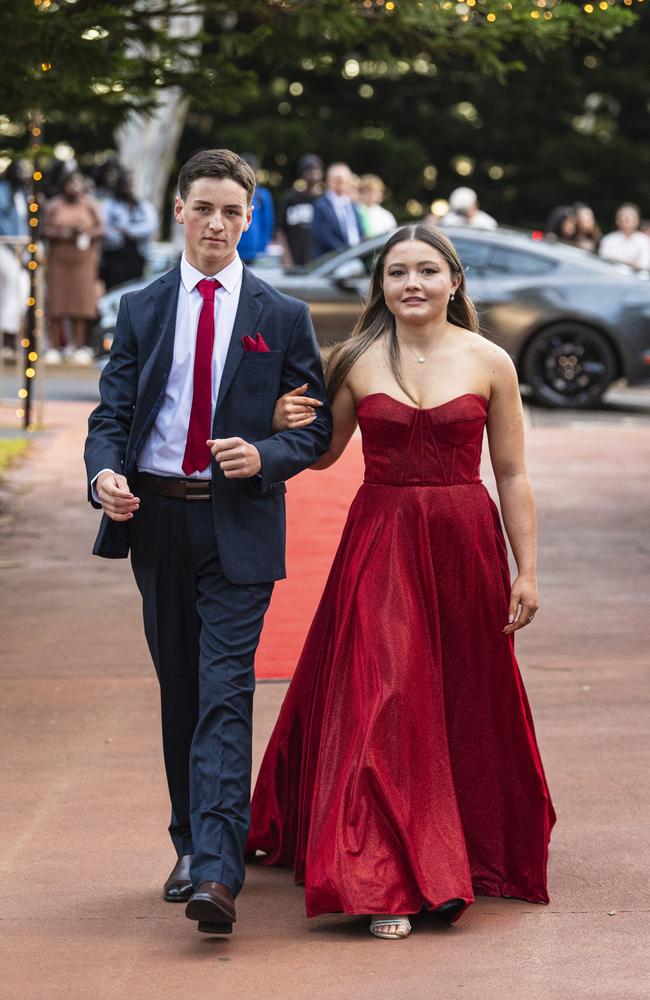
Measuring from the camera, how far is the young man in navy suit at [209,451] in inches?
179

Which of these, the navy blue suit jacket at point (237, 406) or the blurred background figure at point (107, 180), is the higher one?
the blurred background figure at point (107, 180)

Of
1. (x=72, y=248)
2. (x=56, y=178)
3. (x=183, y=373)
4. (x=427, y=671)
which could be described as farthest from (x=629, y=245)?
(x=183, y=373)

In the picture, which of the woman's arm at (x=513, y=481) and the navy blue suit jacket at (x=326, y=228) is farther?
the navy blue suit jacket at (x=326, y=228)

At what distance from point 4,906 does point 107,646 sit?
10.5 feet

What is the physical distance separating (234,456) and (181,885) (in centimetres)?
122

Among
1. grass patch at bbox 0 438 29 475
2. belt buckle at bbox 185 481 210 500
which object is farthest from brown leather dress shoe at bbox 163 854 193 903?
grass patch at bbox 0 438 29 475

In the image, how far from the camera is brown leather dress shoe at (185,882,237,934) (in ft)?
14.2

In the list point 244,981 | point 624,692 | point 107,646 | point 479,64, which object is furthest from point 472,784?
point 479,64

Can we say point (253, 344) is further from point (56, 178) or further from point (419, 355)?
point (56, 178)

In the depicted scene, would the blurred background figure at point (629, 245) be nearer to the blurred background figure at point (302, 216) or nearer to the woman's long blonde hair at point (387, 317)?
the blurred background figure at point (302, 216)

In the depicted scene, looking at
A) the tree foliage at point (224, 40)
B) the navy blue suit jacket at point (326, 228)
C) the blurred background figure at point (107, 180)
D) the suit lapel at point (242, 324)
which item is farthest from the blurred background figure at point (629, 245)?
the suit lapel at point (242, 324)

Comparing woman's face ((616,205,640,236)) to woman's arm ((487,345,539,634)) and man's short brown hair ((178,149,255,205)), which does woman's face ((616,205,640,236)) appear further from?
man's short brown hair ((178,149,255,205))

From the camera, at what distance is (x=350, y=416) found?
197 inches

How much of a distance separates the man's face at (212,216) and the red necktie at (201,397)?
118 millimetres
